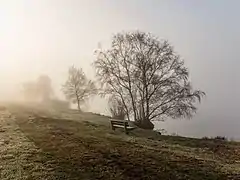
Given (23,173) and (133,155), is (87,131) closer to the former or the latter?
(133,155)

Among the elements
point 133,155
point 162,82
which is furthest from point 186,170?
point 162,82

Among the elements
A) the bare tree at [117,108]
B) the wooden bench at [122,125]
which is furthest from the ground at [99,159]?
the bare tree at [117,108]

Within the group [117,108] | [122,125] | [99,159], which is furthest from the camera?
[117,108]

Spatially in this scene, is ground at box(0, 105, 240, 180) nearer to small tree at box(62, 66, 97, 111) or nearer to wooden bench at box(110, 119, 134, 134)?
wooden bench at box(110, 119, 134, 134)

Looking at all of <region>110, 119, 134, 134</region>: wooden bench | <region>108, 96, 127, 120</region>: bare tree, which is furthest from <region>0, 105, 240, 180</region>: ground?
<region>108, 96, 127, 120</region>: bare tree

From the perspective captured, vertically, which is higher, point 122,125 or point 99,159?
point 122,125

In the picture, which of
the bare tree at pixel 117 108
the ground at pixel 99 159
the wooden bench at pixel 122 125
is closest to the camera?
the ground at pixel 99 159

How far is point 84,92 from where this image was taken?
7681 centimetres

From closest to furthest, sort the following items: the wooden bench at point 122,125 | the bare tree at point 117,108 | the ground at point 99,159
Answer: the ground at point 99,159
the wooden bench at point 122,125
the bare tree at point 117,108

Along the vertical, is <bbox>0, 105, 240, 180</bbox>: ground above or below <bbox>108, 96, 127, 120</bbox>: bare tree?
below

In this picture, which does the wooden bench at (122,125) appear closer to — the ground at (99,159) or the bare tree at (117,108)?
A: the ground at (99,159)

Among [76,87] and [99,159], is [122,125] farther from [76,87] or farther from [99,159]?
[76,87]

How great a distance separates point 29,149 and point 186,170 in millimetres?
6959

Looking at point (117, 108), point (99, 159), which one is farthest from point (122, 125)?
point (117, 108)
